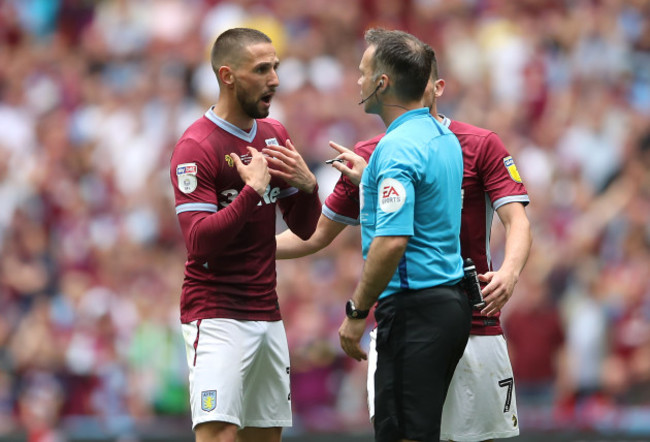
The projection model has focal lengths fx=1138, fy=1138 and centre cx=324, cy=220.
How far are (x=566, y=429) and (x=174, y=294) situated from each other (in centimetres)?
434

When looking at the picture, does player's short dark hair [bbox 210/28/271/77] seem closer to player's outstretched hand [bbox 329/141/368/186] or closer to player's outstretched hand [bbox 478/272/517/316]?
player's outstretched hand [bbox 329/141/368/186]

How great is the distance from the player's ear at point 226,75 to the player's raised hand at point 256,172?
458 mm

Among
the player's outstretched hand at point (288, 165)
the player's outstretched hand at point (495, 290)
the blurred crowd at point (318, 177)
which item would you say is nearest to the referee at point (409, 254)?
the player's outstretched hand at point (495, 290)

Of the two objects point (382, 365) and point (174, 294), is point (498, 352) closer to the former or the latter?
point (382, 365)

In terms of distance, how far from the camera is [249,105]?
636 centimetres

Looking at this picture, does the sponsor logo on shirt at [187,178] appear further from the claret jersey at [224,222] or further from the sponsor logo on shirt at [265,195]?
the sponsor logo on shirt at [265,195]

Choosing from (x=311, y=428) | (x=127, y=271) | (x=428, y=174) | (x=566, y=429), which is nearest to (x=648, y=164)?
(x=566, y=429)

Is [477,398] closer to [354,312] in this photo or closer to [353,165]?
[354,312]

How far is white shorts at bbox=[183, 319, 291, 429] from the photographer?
6.20 m

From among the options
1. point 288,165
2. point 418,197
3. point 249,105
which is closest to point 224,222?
point 288,165

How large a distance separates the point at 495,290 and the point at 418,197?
0.72 metres

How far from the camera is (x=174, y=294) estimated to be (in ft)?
39.5

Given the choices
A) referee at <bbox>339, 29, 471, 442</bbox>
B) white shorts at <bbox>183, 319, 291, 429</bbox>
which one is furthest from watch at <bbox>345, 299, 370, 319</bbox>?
white shorts at <bbox>183, 319, 291, 429</bbox>

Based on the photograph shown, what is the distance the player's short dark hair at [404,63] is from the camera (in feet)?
18.5
